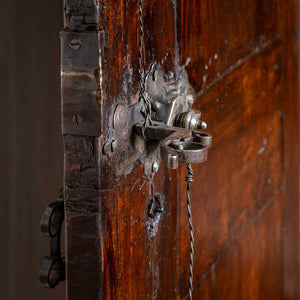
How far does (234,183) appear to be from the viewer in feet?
3.61

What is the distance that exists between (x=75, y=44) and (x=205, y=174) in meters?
0.41

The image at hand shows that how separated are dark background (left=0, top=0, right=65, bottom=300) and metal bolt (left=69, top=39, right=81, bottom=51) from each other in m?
0.30

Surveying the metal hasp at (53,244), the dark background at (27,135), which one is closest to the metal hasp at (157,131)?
the metal hasp at (53,244)

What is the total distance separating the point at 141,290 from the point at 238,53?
486 millimetres

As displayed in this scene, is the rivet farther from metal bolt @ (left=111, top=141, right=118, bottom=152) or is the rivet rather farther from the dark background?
the dark background

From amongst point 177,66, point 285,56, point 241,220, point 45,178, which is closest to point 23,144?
point 45,178

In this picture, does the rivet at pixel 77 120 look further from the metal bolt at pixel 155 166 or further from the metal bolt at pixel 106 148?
the metal bolt at pixel 155 166

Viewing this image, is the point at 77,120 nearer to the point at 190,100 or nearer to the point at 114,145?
the point at 114,145

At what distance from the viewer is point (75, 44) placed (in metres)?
0.62

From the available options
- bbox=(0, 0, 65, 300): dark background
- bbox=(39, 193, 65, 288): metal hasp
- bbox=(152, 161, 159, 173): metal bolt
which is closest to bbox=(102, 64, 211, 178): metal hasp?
bbox=(152, 161, 159, 173): metal bolt

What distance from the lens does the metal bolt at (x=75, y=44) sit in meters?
0.62

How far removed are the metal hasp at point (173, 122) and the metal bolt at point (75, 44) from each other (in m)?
0.13

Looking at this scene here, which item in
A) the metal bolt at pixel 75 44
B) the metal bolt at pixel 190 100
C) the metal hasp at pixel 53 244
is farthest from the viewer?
the metal bolt at pixel 190 100

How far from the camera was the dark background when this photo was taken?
95 centimetres
